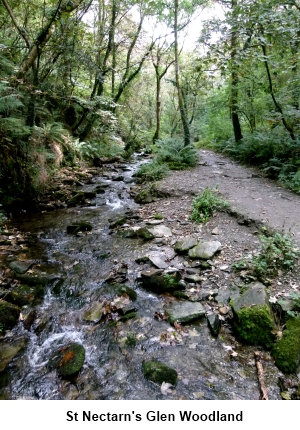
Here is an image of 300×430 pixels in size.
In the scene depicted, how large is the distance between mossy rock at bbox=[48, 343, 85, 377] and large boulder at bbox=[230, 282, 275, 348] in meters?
2.07

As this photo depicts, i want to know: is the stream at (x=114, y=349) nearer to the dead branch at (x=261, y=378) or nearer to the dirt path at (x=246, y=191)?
the dead branch at (x=261, y=378)

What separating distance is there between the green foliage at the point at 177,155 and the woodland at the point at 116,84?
0.05 meters

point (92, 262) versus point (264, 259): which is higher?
point (264, 259)

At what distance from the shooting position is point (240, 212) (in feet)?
19.9

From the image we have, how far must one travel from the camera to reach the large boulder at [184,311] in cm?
360

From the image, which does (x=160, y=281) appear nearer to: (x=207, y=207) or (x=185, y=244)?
(x=185, y=244)

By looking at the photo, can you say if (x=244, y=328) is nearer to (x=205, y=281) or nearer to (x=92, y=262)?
(x=205, y=281)

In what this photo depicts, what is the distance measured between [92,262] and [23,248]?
1.70 meters

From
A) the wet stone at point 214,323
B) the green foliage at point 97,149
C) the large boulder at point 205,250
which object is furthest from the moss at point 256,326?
the green foliage at point 97,149

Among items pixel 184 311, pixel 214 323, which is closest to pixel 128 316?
pixel 184 311

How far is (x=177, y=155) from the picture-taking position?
466 inches

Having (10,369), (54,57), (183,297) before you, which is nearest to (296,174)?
(183,297)

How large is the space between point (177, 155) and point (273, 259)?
8485 millimetres

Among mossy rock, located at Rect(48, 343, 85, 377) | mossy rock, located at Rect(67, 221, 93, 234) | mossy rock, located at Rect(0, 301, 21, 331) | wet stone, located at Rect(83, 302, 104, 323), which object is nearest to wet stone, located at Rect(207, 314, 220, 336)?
wet stone, located at Rect(83, 302, 104, 323)
